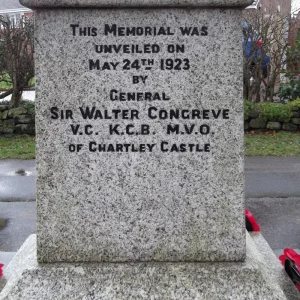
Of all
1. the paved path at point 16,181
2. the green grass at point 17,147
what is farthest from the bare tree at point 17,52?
the paved path at point 16,181

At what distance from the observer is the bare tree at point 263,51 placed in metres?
12.5

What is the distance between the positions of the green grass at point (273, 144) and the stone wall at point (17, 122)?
15.9 ft

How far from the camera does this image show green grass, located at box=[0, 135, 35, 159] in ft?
30.7

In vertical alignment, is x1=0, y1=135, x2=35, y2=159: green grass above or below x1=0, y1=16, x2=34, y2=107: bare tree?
below

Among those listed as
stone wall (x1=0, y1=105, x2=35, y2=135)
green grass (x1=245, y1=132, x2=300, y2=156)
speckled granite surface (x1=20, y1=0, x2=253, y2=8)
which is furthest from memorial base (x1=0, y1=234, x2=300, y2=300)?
stone wall (x1=0, y1=105, x2=35, y2=135)

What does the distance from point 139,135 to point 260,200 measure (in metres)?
3.95

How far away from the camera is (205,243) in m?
2.81

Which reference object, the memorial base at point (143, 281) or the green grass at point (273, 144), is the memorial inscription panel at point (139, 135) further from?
the green grass at point (273, 144)

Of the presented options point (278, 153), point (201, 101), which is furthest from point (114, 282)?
point (278, 153)

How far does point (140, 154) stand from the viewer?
277 centimetres

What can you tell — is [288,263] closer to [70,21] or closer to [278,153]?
[70,21]

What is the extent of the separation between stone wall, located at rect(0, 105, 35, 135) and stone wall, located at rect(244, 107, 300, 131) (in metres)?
4.98

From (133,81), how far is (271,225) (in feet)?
10.6

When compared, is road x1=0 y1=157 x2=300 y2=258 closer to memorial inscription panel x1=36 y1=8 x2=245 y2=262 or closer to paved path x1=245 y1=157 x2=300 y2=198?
paved path x1=245 y1=157 x2=300 y2=198
